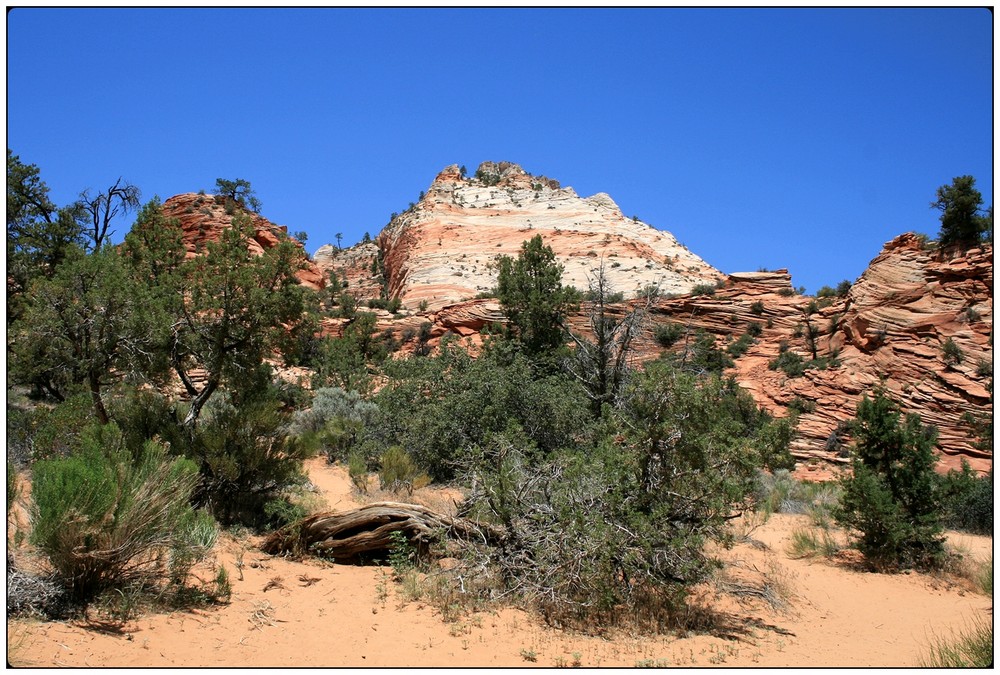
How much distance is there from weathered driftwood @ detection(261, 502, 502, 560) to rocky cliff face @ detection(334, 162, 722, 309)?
111ft

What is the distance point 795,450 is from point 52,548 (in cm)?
2321

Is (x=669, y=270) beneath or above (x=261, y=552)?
above

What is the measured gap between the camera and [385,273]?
6206cm

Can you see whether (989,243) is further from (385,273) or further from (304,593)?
(385,273)

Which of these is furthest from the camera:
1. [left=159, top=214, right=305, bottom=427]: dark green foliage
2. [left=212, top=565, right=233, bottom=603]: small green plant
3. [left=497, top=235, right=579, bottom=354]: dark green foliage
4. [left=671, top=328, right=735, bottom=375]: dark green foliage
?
[left=671, top=328, right=735, bottom=375]: dark green foliage

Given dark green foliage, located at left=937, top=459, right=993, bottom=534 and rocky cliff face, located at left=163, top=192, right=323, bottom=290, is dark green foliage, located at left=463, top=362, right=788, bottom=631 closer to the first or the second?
dark green foliage, located at left=937, top=459, right=993, bottom=534

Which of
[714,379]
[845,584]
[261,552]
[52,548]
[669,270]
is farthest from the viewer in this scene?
[669,270]

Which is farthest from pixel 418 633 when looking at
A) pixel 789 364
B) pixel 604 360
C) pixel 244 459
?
pixel 789 364

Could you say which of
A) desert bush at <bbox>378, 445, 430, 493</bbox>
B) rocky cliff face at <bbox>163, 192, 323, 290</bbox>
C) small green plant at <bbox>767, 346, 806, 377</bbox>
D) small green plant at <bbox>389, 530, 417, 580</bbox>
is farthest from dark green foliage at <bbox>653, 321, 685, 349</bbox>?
small green plant at <bbox>389, 530, 417, 580</bbox>

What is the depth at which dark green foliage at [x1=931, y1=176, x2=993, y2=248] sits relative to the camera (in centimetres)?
2753

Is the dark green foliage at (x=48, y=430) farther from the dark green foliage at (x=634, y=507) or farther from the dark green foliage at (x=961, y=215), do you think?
the dark green foliage at (x=961, y=215)

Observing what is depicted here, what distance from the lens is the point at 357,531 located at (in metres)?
8.22

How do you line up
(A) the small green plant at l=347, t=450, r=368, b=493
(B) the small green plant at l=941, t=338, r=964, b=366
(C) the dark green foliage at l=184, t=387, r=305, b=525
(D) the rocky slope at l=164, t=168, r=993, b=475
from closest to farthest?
(C) the dark green foliage at l=184, t=387, r=305, b=525, (A) the small green plant at l=347, t=450, r=368, b=493, (D) the rocky slope at l=164, t=168, r=993, b=475, (B) the small green plant at l=941, t=338, r=964, b=366

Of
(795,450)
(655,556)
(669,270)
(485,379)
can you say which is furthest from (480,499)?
(669,270)
